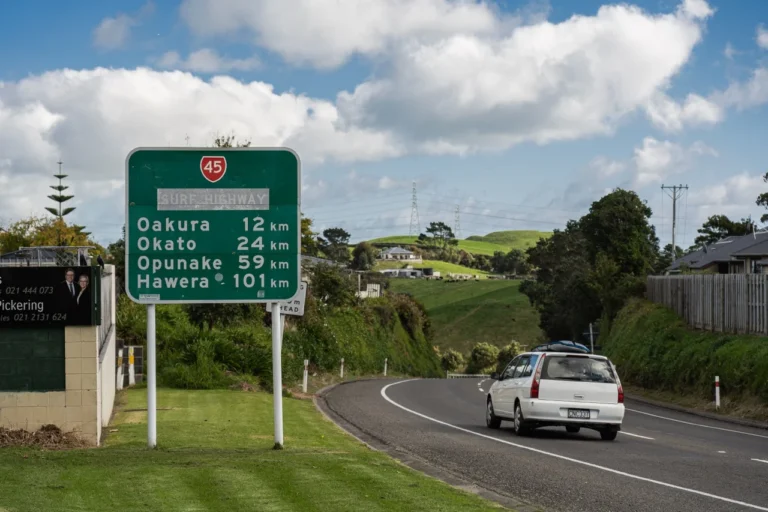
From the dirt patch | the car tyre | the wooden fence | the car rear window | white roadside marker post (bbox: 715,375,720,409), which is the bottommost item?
white roadside marker post (bbox: 715,375,720,409)

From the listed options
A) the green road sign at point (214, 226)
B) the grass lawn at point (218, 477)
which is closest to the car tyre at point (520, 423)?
the grass lawn at point (218, 477)

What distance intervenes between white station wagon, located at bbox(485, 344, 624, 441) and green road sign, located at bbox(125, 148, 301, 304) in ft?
21.5

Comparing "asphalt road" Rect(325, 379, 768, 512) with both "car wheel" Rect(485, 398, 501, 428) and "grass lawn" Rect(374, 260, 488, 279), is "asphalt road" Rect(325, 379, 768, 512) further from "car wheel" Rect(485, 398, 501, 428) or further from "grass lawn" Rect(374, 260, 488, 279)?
"grass lawn" Rect(374, 260, 488, 279)

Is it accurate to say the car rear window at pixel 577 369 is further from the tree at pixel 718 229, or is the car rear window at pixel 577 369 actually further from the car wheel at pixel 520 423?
the tree at pixel 718 229

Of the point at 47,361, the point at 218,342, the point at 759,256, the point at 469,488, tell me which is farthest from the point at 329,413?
the point at 759,256

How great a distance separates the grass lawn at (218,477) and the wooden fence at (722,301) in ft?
63.5

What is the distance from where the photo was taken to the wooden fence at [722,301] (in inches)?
1313

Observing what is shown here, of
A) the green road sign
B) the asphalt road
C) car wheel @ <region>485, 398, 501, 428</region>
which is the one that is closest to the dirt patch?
the green road sign

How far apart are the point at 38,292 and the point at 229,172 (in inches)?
134

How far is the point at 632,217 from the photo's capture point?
73.7 metres

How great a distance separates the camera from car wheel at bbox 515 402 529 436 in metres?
20.7

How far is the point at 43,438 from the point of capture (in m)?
15.5

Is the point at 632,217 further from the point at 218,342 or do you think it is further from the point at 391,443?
the point at 391,443

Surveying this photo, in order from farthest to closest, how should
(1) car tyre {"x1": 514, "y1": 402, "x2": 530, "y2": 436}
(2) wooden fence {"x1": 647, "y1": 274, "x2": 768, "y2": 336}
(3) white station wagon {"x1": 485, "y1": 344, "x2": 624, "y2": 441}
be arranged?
(2) wooden fence {"x1": 647, "y1": 274, "x2": 768, "y2": 336} → (1) car tyre {"x1": 514, "y1": 402, "x2": 530, "y2": 436} → (3) white station wagon {"x1": 485, "y1": 344, "x2": 624, "y2": 441}
